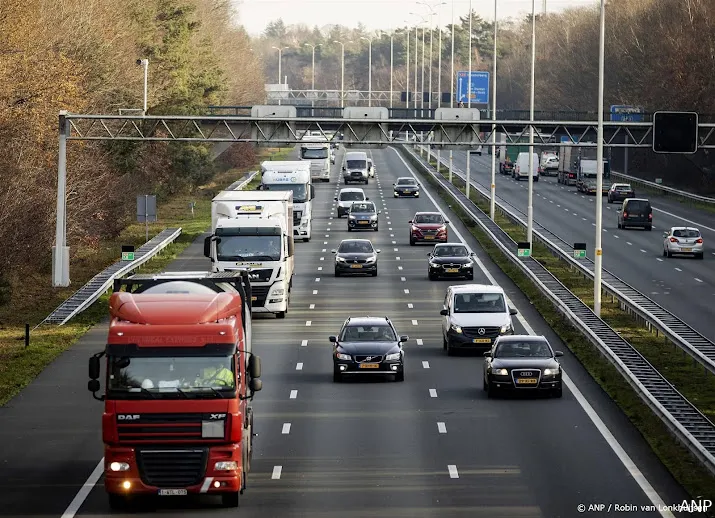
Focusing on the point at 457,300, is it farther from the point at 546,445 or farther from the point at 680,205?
the point at 680,205

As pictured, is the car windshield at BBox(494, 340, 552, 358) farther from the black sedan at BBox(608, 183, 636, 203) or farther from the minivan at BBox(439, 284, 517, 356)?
the black sedan at BBox(608, 183, 636, 203)

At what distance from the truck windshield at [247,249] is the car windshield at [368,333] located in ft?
35.9

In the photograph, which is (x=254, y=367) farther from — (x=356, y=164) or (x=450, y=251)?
(x=356, y=164)

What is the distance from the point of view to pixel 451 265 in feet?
197

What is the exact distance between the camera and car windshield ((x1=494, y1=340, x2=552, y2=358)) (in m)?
34.6

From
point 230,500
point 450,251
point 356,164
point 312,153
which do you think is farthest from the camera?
point 312,153

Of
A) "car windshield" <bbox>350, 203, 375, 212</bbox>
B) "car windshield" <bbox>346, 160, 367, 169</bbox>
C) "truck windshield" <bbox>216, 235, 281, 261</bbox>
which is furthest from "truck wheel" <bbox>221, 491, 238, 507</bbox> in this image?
"car windshield" <bbox>346, 160, 367, 169</bbox>

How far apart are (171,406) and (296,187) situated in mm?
55192

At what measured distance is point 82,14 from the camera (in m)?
83.2

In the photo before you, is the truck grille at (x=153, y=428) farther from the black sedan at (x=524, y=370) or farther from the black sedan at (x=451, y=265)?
the black sedan at (x=451, y=265)

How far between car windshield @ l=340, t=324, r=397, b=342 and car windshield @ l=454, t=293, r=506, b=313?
4779mm

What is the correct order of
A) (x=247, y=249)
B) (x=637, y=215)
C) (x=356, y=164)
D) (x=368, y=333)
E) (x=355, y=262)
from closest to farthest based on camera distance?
1. (x=368, y=333)
2. (x=247, y=249)
3. (x=355, y=262)
4. (x=637, y=215)
5. (x=356, y=164)

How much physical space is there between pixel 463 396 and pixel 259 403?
4878 millimetres

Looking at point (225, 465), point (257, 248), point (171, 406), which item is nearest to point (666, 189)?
point (257, 248)
